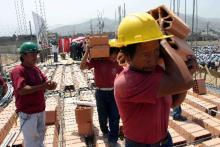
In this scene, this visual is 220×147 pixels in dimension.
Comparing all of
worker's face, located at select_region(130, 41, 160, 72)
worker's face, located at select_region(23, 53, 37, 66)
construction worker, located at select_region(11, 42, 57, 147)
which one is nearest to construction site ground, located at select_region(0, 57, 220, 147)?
construction worker, located at select_region(11, 42, 57, 147)

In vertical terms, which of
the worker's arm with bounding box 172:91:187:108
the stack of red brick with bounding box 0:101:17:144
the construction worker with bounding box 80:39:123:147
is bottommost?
the stack of red brick with bounding box 0:101:17:144

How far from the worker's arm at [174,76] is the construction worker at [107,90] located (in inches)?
114

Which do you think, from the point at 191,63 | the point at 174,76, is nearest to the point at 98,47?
the point at 191,63

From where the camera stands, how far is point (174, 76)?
1.76 metres

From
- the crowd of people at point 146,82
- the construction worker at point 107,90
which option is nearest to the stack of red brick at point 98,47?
the construction worker at point 107,90

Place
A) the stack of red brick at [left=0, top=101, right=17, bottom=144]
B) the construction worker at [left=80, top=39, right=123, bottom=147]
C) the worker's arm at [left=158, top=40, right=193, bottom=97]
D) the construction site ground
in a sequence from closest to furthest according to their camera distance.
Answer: the worker's arm at [left=158, top=40, right=193, bottom=97] → the construction worker at [left=80, top=39, right=123, bottom=147] → the construction site ground → the stack of red brick at [left=0, top=101, right=17, bottom=144]

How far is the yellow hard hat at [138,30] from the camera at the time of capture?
Result: 1.82 meters

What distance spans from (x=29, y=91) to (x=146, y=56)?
220 centimetres

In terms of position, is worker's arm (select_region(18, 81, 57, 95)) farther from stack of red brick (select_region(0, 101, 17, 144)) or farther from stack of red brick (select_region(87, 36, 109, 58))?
stack of red brick (select_region(0, 101, 17, 144))

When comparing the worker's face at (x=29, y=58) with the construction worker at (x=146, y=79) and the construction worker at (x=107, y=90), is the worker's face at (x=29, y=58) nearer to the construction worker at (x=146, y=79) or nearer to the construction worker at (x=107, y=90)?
the construction worker at (x=107, y=90)

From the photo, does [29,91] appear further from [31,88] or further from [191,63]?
[191,63]

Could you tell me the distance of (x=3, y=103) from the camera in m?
8.09

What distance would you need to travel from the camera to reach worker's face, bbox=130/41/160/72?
6.05 ft

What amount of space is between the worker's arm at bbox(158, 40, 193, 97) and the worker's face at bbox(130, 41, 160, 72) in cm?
6
